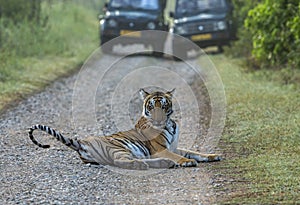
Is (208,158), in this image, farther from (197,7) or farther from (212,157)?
(197,7)

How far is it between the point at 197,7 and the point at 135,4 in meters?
2.01

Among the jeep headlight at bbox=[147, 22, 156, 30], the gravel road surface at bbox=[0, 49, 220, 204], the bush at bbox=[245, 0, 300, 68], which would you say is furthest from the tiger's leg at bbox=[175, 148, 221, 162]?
the jeep headlight at bbox=[147, 22, 156, 30]

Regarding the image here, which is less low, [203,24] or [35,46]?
[203,24]

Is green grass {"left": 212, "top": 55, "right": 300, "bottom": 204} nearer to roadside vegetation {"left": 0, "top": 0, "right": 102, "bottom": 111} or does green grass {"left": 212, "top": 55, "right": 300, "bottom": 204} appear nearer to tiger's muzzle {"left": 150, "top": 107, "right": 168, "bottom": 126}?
tiger's muzzle {"left": 150, "top": 107, "right": 168, "bottom": 126}

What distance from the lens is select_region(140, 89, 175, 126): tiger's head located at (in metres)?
9.80

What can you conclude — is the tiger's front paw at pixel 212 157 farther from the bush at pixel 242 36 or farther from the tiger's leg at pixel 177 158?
the bush at pixel 242 36

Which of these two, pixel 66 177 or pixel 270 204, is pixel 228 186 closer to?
pixel 270 204

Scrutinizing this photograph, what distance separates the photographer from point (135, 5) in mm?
27156

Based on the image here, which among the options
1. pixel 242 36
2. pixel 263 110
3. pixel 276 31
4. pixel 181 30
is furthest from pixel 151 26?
pixel 263 110

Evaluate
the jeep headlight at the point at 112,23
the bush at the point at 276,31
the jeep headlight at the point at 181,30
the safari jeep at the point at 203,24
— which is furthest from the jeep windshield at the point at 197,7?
the bush at the point at 276,31

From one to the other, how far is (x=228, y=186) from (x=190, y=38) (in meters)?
17.9

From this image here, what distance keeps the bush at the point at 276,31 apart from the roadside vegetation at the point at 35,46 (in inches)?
190

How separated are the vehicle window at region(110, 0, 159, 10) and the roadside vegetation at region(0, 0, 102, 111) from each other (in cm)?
172

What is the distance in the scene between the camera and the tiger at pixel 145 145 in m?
9.23
